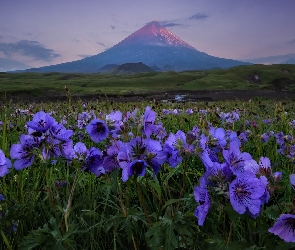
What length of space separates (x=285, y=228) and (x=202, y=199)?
13.7 inches

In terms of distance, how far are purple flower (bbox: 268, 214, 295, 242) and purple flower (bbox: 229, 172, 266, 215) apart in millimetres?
86

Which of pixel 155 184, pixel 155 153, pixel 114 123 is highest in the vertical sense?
pixel 114 123

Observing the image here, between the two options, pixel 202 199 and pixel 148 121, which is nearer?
pixel 202 199

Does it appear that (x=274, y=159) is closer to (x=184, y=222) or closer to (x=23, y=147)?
(x=184, y=222)

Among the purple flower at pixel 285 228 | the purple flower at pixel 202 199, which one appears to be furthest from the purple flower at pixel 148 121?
the purple flower at pixel 285 228

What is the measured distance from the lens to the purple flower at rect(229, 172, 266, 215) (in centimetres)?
129

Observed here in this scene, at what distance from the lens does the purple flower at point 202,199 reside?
4.42 feet

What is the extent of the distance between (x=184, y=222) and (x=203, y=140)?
1.40ft

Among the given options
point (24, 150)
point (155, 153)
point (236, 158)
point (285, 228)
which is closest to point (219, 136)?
point (236, 158)

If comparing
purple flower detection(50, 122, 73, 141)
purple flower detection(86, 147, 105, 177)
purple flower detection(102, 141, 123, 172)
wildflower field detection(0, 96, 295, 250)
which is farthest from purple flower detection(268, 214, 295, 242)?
purple flower detection(50, 122, 73, 141)

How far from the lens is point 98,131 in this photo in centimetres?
199

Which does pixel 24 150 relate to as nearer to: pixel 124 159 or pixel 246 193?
pixel 124 159

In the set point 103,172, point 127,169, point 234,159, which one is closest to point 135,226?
point 103,172

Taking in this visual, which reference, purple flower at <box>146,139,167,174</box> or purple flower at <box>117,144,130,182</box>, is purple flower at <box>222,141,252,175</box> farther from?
purple flower at <box>117,144,130,182</box>
